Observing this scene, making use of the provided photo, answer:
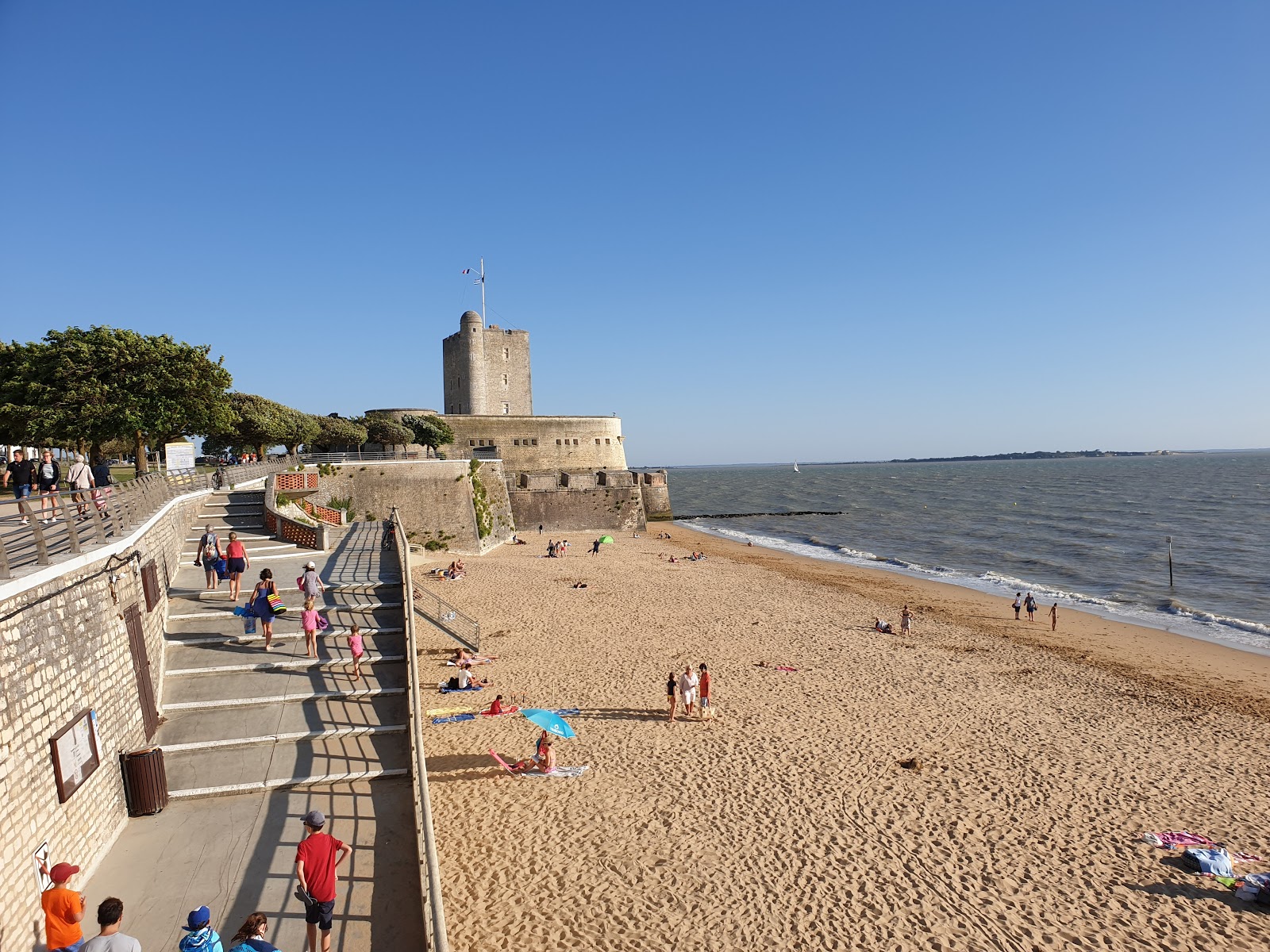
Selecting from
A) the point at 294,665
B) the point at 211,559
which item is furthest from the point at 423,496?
the point at 294,665

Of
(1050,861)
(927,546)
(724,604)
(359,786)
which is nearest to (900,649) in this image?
(724,604)

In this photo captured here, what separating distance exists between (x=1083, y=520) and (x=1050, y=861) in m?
57.1

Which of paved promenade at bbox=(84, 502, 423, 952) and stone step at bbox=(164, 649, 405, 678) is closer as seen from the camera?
paved promenade at bbox=(84, 502, 423, 952)

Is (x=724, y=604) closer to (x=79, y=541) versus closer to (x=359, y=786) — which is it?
(x=359, y=786)

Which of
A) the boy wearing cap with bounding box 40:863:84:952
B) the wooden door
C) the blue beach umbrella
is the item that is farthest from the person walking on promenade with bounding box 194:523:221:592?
the boy wearing cap with bounding box 40:863:84:952

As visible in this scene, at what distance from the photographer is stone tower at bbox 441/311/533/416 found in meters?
52.2

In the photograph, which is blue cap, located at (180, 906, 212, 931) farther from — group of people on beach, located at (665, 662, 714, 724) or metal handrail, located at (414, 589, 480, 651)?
metal handrail, located at (414, 589, 480, 651)

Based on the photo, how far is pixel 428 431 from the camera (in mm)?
45469

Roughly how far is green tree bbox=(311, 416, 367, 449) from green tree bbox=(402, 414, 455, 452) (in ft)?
9.81

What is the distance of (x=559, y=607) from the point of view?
24750 mm

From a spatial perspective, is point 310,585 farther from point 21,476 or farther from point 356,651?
point 21,476

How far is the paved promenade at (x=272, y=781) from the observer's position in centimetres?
681

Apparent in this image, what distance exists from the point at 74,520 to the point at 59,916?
508 cm

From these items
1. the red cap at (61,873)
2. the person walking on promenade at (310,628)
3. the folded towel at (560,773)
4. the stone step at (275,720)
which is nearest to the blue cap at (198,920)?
the red cap at (61,873)
